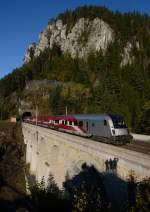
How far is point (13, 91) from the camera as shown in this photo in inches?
5266

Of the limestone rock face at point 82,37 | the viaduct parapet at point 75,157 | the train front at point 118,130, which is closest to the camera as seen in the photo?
the viaduct parapet at point 75,157

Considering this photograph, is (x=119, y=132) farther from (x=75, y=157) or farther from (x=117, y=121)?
(x=75, y=157)

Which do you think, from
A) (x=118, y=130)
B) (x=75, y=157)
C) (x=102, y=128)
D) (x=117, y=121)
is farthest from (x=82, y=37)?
(x=75, y=157)

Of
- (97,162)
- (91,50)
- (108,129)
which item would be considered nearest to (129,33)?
(91,50)

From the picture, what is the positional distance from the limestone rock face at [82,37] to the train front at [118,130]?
117101mm

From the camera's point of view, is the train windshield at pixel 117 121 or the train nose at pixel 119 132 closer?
the train nose at pixel 119 132

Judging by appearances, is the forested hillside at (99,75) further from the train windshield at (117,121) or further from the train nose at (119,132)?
the train nose at (119,132)

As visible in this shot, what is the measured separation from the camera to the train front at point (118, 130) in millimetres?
29219

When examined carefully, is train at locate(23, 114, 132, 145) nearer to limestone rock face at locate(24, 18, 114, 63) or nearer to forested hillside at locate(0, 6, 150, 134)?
forested hillside at locate(0, 6, 150, 134)

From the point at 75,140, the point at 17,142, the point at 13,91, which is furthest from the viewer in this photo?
the point at 13,91

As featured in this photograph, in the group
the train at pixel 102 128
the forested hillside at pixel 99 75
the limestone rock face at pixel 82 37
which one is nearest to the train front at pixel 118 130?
the train at pixel 102 128

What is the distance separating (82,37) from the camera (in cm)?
15450

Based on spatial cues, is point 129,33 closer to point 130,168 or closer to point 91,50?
point 91,50

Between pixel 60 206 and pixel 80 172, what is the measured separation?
5689mm
